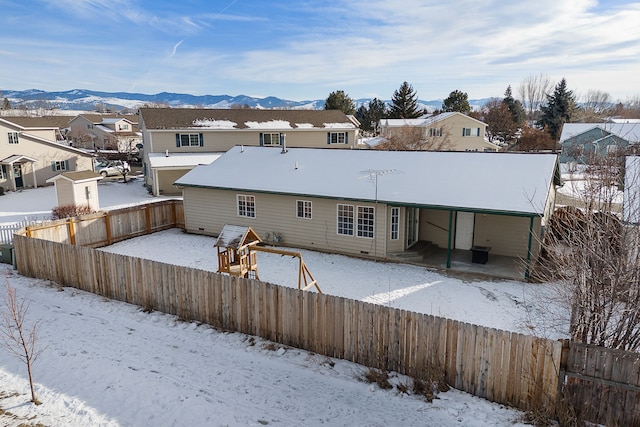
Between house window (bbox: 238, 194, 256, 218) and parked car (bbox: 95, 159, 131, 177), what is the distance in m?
24.4

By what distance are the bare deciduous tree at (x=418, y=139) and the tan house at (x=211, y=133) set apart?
4.03 m

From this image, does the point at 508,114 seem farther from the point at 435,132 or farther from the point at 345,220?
the point at 345,220

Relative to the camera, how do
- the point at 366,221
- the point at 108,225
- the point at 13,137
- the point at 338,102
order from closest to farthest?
1. the point at 366,221
2. the point at 108,225
3. the point at 13,137
4. the point at 338,102

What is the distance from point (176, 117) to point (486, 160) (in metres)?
26.6

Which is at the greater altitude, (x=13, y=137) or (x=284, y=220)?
(x=13, y=137)

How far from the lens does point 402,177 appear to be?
18.6m

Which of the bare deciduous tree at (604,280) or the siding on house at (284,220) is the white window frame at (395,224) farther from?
the bare deciduous tree at (604,280)

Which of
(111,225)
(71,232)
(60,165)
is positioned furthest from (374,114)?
(71,232)

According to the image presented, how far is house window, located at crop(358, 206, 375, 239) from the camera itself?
17531 millimetres

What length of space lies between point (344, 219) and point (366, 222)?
971 millimetres

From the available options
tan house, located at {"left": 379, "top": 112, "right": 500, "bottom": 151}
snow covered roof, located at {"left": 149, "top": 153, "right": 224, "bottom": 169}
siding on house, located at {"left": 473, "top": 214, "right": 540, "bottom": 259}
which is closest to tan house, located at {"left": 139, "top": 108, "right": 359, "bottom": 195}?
snow covered roof, located at {"left": 149, "top": 153, "right": 224, "bottom": 169}

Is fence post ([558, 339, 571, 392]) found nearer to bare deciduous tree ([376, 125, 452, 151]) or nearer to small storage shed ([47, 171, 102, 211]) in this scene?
small storage shed ([47, 171, 102, 211])

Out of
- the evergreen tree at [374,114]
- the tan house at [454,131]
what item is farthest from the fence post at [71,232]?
the evergreen tree at [374,114]

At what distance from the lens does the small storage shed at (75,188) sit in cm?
2400
